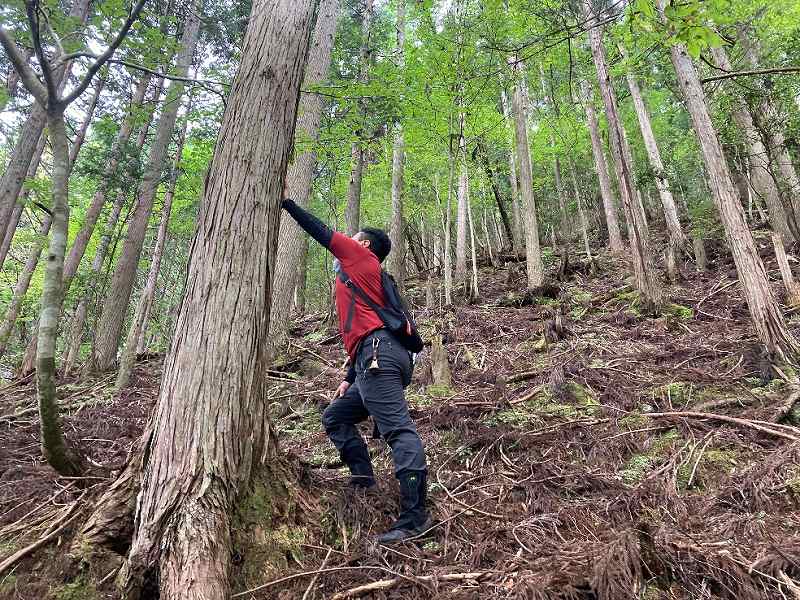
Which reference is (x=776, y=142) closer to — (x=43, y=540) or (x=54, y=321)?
(x=54, y=321)

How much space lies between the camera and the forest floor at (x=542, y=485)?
79.8 inches

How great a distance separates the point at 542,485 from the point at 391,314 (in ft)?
5.38

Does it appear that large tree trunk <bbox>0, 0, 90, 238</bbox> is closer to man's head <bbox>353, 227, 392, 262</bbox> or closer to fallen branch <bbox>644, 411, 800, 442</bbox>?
man's head <bbox>353, 227, 392, 262</bbox>

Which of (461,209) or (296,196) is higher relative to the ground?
(461,209)

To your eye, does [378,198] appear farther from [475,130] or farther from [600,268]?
[600,268]

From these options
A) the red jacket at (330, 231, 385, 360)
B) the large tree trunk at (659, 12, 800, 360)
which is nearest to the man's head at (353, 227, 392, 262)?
the red jacket at (330, 231, 385, 360)

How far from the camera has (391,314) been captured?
9.95 ft

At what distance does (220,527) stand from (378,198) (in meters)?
16.8

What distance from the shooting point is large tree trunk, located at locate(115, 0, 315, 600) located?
2064 mm

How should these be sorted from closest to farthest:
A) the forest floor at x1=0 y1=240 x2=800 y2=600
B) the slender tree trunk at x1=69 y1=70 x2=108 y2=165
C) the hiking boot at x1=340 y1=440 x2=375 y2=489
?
1. the forest floor at x1=0 y1=240 x2=800 y2=600
2. the hiking boot at x1=340 y1=440 x2=375 y2=489
3. the slender tree trunk at x1=69 y1=70 x2=108 y2=165

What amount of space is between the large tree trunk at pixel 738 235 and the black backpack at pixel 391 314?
4.22 meters

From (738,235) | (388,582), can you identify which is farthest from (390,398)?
(738,235)

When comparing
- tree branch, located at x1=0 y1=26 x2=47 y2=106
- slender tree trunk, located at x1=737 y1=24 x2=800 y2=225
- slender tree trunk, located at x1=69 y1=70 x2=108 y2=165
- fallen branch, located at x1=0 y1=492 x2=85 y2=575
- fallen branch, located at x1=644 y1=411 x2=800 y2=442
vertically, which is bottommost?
fallen branch, located at x1=0 y1=492 x2=85 y2=575

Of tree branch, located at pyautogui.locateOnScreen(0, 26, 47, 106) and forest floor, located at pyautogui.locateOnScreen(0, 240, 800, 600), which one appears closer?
forest floor, located at pyautogui.locateOnScreen(0, 240, 800, 600)
